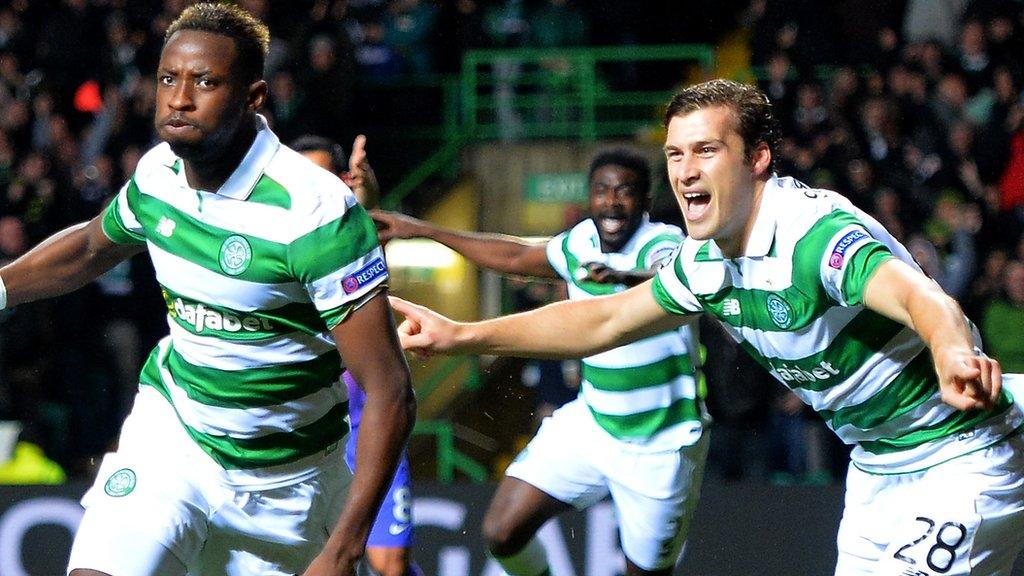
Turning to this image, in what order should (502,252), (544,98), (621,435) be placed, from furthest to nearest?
(544,98) < (502,252) < (621,435)

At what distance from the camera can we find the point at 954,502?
13.8ft

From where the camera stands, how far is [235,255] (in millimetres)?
4074

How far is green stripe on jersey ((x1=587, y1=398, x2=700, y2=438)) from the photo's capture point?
21.2 ft

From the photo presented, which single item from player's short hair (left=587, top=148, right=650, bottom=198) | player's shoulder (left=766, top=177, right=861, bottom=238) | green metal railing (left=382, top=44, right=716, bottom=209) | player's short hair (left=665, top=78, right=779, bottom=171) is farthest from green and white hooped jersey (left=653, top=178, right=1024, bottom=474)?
green metal railing (left=382, top=44, right=716, bottom=209)

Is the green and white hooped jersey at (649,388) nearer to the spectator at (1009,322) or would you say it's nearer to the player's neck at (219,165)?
the player's neck at (219,165)

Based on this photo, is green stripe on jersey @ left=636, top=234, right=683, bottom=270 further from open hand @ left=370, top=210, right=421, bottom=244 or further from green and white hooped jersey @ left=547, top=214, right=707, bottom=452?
open hand @ left=370, top=210, right=421, bottom=244

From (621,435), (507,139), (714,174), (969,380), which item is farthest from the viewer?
(507,139)

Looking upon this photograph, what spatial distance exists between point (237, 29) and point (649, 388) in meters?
2.78

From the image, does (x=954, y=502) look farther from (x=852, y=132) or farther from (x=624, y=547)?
(x=852, y=132)

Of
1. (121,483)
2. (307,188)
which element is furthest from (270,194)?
(121,483)

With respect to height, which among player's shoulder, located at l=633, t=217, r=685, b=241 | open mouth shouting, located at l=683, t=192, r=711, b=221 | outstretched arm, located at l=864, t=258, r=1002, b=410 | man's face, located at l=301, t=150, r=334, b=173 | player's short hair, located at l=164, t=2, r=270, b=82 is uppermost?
player's short hair, located at l=164, t=2, r=270, b=82

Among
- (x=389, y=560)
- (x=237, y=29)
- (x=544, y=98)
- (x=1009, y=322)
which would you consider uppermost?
(x=237, y=29)

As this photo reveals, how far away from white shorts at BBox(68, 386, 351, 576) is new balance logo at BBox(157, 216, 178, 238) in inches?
19.5

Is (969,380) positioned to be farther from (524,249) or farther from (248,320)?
(524,249)
